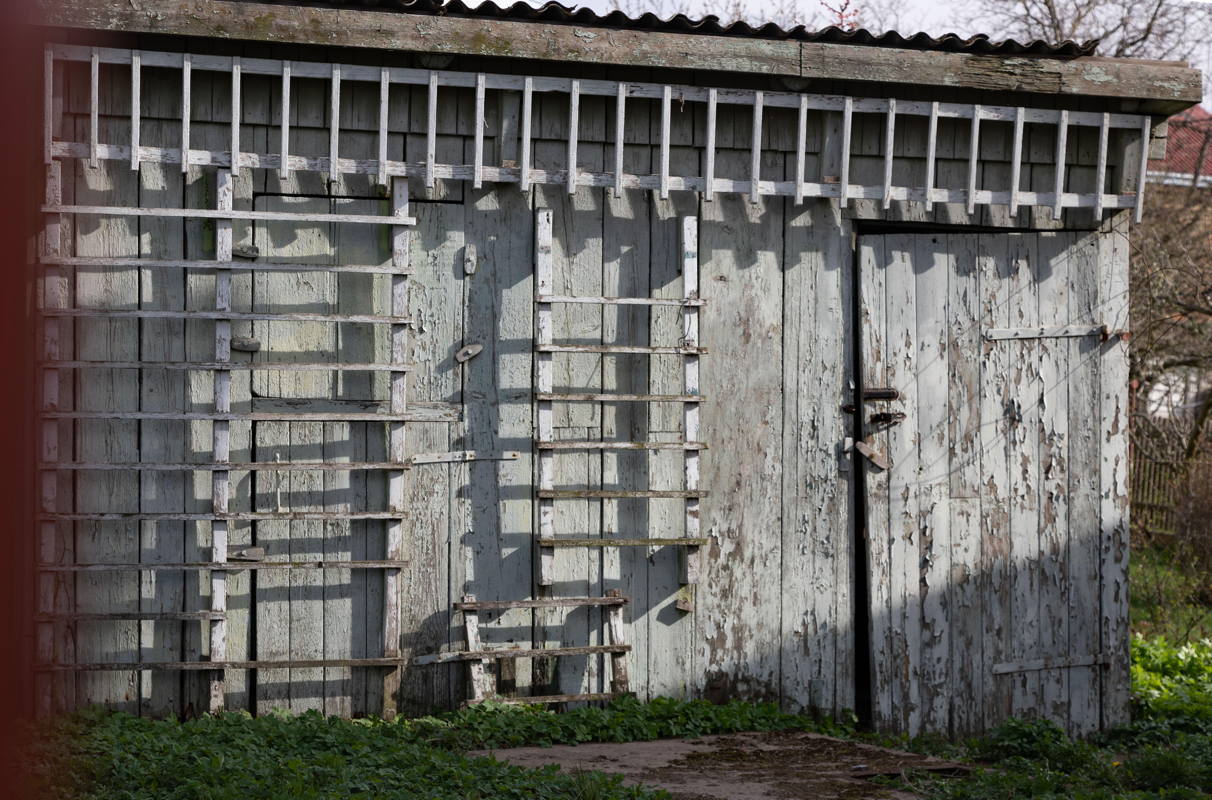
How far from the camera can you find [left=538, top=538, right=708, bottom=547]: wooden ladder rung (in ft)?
21.7

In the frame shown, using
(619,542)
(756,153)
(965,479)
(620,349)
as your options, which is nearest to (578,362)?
(620,349)

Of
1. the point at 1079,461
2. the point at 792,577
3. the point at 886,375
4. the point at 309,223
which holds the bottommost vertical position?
the point at 792,577

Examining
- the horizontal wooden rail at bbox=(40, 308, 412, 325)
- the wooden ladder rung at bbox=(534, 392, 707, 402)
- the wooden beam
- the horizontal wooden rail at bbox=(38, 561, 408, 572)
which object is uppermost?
the wooden beam

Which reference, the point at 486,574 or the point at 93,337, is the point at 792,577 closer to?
the point at 486,574

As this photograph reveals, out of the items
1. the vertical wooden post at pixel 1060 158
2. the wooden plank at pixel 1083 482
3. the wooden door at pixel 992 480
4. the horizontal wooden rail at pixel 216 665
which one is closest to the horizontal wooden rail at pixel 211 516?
the horizontal wooden rail at pixel 216 665

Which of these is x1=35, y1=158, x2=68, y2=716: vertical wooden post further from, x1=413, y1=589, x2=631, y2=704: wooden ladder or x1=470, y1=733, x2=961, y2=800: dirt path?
x1=470, y1=733, x2=961, y2=800: dirt path

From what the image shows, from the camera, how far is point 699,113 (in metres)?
6.89

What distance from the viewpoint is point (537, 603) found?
21.6 ft

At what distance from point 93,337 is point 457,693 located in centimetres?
269

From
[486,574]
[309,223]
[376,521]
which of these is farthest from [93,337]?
[486,574]

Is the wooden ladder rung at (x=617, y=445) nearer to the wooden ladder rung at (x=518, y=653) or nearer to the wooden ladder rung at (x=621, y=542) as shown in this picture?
the wooden ladder rung at (x=621, y=542)

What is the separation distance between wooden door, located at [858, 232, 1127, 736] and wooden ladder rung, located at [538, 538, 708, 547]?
1146 millimetres

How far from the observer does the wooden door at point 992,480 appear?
23.5ft

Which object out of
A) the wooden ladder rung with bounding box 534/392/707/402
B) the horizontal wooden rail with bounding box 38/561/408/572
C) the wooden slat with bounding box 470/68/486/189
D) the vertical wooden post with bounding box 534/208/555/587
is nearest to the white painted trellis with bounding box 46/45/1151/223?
the wooden slat with bounding box 470/68/486/189
